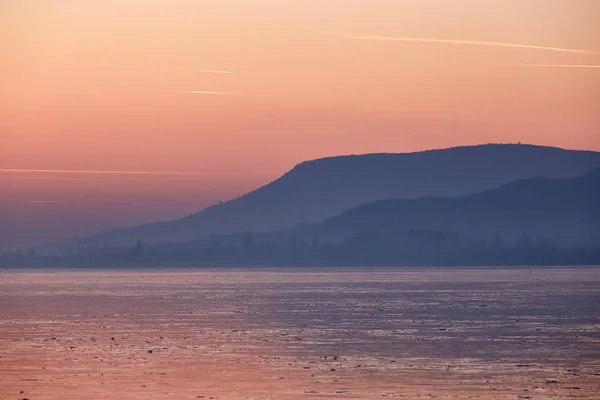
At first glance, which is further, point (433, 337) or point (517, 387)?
point (433, 337)

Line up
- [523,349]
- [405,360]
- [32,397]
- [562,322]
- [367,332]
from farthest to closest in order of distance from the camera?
[562,322], [367,332], [523,349], [405,360], [32,397]

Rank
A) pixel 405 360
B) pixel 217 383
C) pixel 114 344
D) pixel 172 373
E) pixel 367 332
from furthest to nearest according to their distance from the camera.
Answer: pixel 367 332, pixel 114 344, pixel 405 360, pixel 172 373, pixel 217 383

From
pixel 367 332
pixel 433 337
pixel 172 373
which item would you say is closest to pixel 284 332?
pixel 367 332

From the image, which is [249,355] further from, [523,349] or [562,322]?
[562,322]

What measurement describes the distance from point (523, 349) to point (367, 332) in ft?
50.0

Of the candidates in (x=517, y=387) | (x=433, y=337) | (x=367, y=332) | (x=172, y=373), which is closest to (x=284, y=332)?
(x=367, y=332)

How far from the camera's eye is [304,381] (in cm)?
4634

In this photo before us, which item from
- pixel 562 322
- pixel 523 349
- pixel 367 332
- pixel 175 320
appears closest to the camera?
pixel 523 349

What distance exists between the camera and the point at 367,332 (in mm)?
73812

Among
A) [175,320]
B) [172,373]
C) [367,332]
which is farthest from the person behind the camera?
[175,320]

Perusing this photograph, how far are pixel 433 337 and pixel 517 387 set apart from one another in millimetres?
24398

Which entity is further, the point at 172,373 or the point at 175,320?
the point at 175,320

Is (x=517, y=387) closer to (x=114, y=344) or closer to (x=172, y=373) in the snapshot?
(x=172, y=373)

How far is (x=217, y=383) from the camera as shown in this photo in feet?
151
